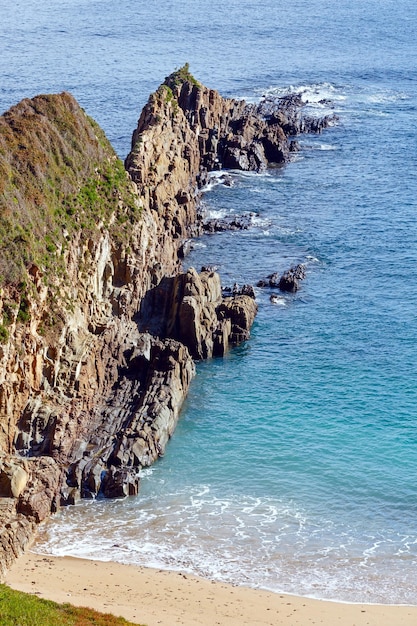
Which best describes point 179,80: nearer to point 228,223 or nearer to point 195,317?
point 228,223

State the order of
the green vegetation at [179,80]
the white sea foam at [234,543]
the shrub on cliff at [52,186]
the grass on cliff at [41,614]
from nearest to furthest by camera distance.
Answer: the grass on cliff at [41,614] < the white sea foam at [234,543] < the shrub on cliff at [52,186] < the green vegetation at [179,80]

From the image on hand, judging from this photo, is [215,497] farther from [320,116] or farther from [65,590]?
[320,116]

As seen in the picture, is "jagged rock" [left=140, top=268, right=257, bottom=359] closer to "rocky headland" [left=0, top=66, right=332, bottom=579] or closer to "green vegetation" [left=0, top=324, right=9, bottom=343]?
"rocky headland" [left=0, top=66, right=332, bottom=579]

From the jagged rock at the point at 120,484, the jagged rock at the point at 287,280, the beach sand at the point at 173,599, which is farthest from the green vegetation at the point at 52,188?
the beach sand at the point at 173,599

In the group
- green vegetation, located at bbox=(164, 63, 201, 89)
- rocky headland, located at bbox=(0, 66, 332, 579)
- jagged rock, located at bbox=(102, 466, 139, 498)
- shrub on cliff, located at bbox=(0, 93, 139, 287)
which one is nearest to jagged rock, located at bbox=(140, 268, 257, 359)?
rocky headland, located at bbox=(0, 66, 332, 579)

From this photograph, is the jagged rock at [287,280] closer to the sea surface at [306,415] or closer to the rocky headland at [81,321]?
the sea surface at [306,415]

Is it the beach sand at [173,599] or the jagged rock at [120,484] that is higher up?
the jagged rock at [120,484]
